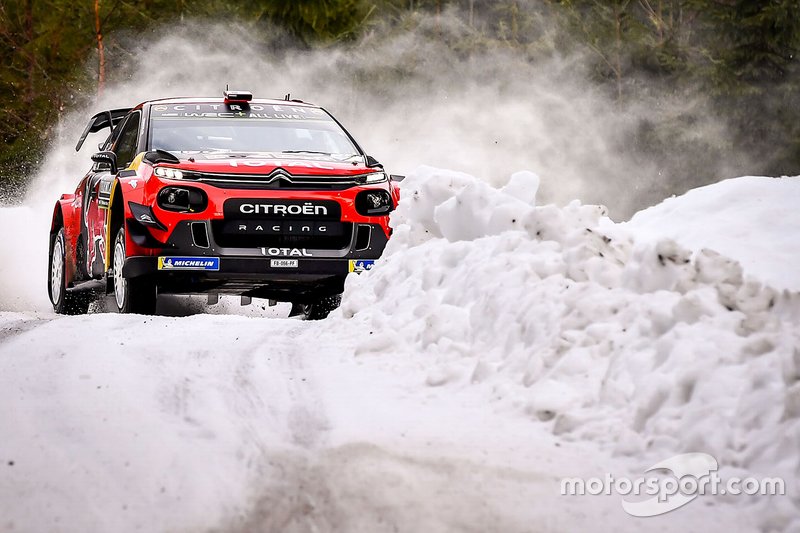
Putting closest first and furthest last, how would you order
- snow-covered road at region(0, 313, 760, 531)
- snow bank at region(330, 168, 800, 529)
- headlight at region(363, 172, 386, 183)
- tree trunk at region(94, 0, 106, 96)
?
snow-covered road at region(0, 313, 760, 531) < snow bank at region(330, 168, 800, 529) < headlight at region(363, 172, 386, 183) < tree trunk at region(94, 0, 106, 96)

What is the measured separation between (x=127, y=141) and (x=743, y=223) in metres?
4.62

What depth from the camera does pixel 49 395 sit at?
541 cm

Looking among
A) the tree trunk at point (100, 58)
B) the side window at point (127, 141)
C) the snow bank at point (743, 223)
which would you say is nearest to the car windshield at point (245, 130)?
the side window at point (127, 141)

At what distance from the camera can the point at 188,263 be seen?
8.19 m

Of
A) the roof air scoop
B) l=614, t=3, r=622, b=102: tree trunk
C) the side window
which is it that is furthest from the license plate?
l=614, t=3, r=622, b=102: tree trunk

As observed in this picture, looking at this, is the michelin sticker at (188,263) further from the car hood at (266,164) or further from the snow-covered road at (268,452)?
the snow-covered road at (268,452)

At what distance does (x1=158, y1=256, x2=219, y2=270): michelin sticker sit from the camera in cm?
816

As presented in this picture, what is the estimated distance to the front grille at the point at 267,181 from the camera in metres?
8.27

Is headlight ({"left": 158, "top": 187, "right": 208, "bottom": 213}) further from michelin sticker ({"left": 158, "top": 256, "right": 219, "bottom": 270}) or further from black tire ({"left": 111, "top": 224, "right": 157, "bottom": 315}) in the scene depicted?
black tire ({"left": 111, "top": 224, "right": 157, "bottom": 315})

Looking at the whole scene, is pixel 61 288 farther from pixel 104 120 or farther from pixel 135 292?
pixel 135 292

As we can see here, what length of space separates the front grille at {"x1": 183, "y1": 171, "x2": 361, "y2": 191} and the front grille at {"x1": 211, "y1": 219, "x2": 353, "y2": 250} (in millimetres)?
229

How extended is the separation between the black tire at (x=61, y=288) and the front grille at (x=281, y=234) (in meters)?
2.55

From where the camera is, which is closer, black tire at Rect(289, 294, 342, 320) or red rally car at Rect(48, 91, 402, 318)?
red rally car at Rect(48, 91, 402, 318)

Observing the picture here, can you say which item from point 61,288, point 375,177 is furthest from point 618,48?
point 375,177
